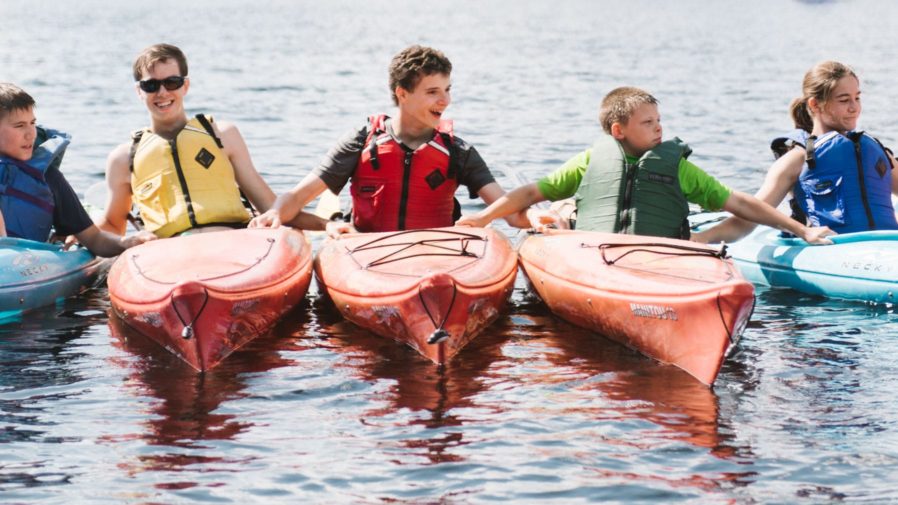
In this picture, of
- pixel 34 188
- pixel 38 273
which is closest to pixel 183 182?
pixel 34 188

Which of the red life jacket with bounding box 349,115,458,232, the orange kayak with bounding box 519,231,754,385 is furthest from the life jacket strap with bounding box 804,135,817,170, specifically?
the red life jacket with bounding box 349,115,458,232

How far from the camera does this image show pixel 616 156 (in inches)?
264

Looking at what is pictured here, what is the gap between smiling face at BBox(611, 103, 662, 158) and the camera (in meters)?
6.66

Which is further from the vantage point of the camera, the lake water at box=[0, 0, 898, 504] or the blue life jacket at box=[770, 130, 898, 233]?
the blue life jacket at box=[770, 130, 898, 233]

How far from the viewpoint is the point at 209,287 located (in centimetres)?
567

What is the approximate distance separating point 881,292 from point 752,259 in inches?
35.6

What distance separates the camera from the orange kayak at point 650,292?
5387 mm

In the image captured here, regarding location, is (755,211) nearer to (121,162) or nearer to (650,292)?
(650,292)

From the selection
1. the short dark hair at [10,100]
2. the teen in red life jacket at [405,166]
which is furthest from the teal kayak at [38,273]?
Result: the teen in red life jacket at [405,166]

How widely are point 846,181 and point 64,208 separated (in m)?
4.57

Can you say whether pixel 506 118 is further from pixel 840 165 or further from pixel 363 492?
pixel 363 492

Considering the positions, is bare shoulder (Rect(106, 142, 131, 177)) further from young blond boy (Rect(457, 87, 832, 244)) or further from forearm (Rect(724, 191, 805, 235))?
forearm (Rect(724, 191, 805, 235))

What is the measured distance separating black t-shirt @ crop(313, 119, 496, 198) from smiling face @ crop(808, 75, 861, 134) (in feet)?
6.71

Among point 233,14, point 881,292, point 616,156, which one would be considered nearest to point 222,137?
point 616,156
